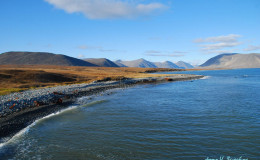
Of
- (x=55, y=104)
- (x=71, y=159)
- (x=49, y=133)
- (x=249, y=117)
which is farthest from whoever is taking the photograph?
(x=55, y=104)

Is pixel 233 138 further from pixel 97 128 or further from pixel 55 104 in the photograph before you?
pixel 55 104

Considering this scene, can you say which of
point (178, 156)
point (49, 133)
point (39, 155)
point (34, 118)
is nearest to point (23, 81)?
point (34, 118)

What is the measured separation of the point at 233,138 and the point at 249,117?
7.06m

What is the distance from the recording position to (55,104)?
86.7ft

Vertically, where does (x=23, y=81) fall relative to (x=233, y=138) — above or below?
above

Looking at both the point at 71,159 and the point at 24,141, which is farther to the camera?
the point at 24,141

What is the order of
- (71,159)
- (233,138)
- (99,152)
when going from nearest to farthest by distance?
1. (71,159)
2. (99,152)
3. (233,138)

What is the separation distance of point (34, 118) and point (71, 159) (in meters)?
10.9

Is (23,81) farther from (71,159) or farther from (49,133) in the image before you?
(71,159)

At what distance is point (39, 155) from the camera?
11758 mm

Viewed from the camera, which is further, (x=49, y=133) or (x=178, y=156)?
(x=49, y=133)

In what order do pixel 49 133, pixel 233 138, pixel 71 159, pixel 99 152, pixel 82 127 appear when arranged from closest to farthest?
pixel 71 159 → pixel 99 152 → pixel 233 138 → pixel 49 133 → pixel 82 127

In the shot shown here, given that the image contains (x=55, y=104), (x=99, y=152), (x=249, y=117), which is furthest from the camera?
(x=55, y=104)

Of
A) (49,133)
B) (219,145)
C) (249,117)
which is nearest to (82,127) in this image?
(49,133)
